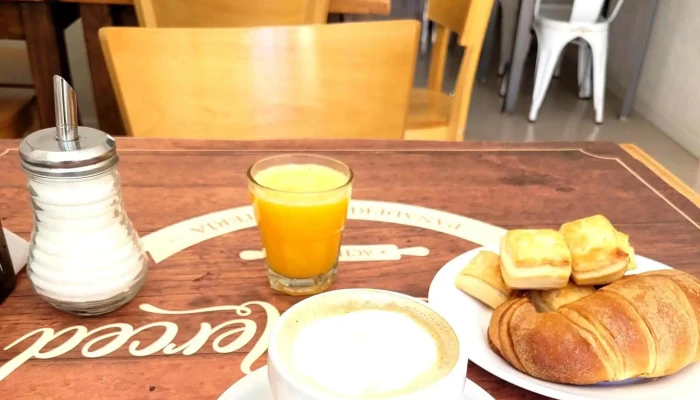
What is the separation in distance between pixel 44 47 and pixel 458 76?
4.18 ft

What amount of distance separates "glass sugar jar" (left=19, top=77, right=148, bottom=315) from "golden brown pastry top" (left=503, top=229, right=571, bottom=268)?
362 mm

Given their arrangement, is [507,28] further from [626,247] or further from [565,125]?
[626,247]

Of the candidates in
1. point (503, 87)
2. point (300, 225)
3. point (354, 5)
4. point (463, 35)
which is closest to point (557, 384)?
point (300, 225)

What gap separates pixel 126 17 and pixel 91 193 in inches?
69.5

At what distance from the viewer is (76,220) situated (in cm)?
55

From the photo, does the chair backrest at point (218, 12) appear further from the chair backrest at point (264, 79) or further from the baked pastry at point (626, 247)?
the baked pastry at point (626, 247)

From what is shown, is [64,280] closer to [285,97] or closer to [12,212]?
[12,212]

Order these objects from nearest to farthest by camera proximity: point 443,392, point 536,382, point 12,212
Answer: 1. point 443,392
2. point 536,382
3. point 12,212

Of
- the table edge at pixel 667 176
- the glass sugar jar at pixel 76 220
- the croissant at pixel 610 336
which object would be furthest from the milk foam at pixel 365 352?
the table edge at pixel 667 176

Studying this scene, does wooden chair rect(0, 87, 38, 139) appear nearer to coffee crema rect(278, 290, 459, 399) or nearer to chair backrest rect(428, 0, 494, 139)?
chair backrest rect(428, 0, 494, 139)

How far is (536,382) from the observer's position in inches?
19.4

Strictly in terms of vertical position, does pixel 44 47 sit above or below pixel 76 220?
below

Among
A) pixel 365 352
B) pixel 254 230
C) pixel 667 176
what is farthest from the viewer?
pixel 667 176

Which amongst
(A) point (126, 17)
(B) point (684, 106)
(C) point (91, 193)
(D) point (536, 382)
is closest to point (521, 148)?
(D) point (536, 382)
